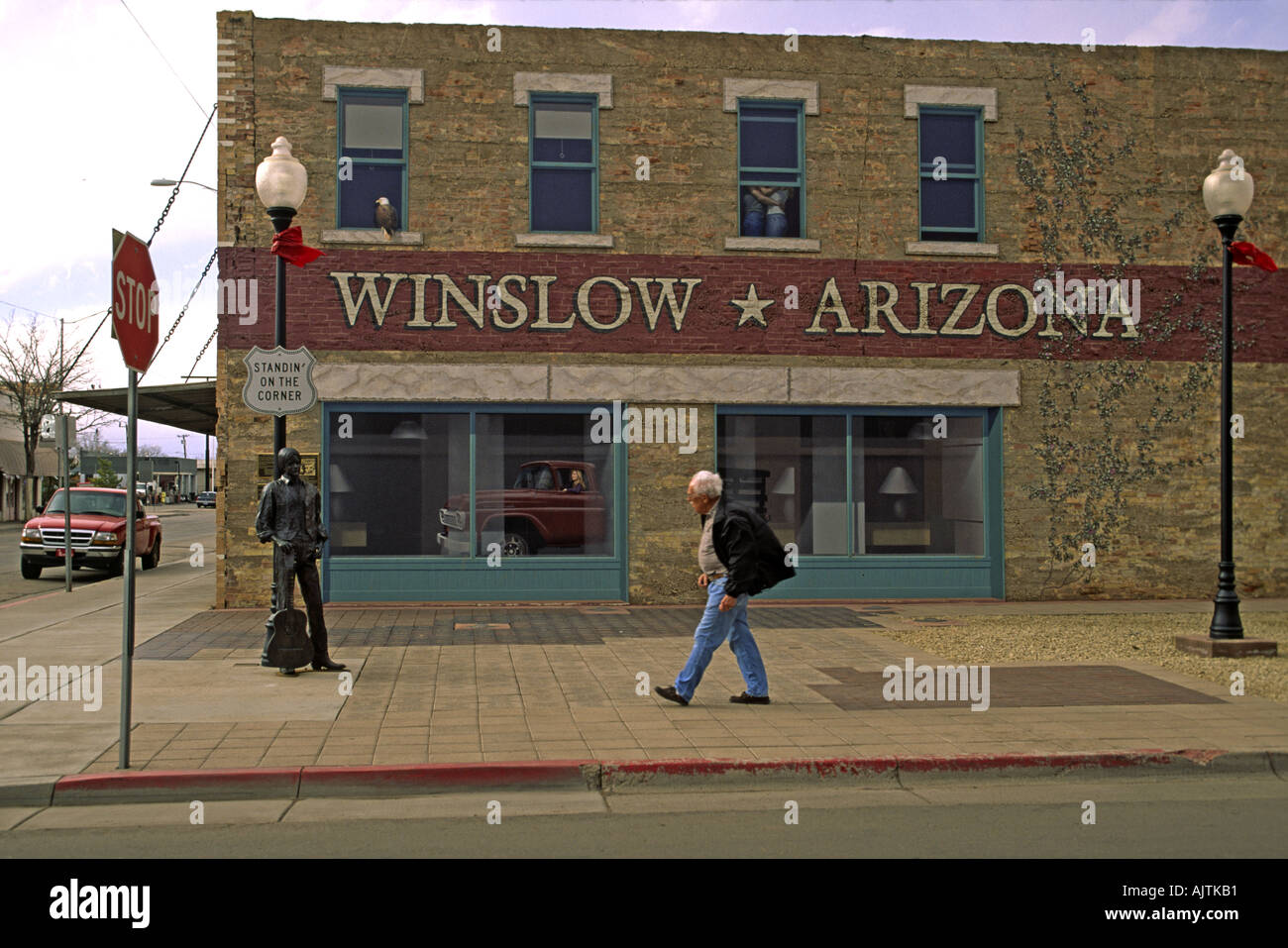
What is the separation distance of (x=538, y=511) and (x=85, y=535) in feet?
41.3

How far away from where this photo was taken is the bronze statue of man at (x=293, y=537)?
10.4 metres

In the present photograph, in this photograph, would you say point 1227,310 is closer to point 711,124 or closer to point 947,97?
point 947,97

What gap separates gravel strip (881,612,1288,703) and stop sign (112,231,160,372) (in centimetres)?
745

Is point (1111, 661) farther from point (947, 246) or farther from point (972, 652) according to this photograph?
point (947, 246)

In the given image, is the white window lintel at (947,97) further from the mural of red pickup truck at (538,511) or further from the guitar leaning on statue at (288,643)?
the guitar leaning on statue at (288,643)

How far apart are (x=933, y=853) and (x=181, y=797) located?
13.6 feet

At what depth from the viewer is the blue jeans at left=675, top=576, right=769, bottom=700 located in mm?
8820

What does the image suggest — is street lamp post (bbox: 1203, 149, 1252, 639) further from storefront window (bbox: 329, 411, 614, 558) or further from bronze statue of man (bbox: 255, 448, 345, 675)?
bronze statue of man (bbox: 255, 448, 345, 675)

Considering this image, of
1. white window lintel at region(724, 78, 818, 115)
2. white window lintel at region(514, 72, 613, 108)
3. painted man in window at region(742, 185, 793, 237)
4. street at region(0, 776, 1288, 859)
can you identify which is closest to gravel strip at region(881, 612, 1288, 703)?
street at region(0, 776, 1288, 859)

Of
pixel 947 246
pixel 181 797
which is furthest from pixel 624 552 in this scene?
pixel 181 797

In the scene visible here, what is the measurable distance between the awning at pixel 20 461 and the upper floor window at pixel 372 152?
50265mm

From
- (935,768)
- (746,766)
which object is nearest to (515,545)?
(746,766)

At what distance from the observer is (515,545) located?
1588 cm

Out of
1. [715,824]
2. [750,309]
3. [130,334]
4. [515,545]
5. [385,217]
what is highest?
[385,217]
